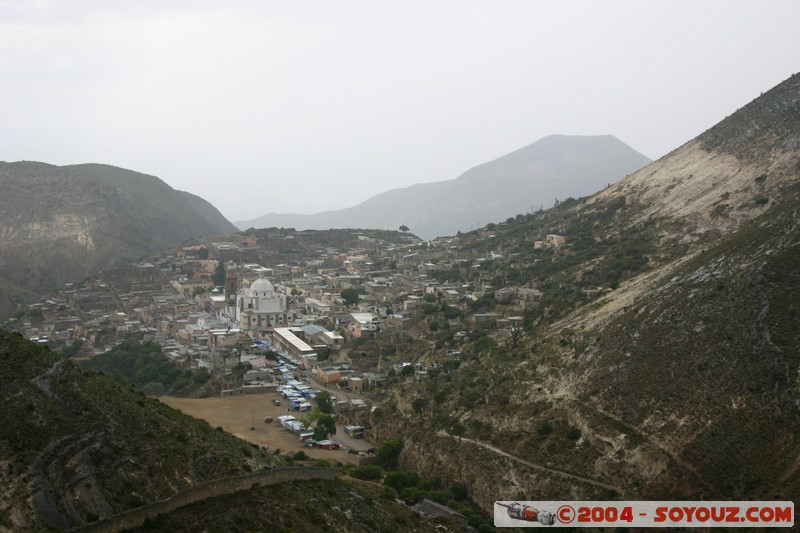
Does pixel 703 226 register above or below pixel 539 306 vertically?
above

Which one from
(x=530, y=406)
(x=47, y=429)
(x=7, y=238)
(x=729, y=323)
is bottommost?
(x=530, y=406)

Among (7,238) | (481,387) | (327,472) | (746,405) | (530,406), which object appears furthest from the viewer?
(7,238)

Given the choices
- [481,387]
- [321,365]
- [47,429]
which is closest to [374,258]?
[321,365]

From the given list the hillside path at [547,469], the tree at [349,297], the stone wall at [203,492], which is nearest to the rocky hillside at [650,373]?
the hillside path at [547,469]

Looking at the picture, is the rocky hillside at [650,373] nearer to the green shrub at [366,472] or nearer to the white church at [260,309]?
the green shrub at [366,472]

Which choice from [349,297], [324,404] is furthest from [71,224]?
[324,404]

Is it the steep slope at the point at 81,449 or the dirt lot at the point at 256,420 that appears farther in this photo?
the dirt lot at the point at 256,420

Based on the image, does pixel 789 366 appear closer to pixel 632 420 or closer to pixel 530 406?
pixel 632 420

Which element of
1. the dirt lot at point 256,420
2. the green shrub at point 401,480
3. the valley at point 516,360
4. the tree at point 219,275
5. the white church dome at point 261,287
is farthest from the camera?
the tree at point 219,275
